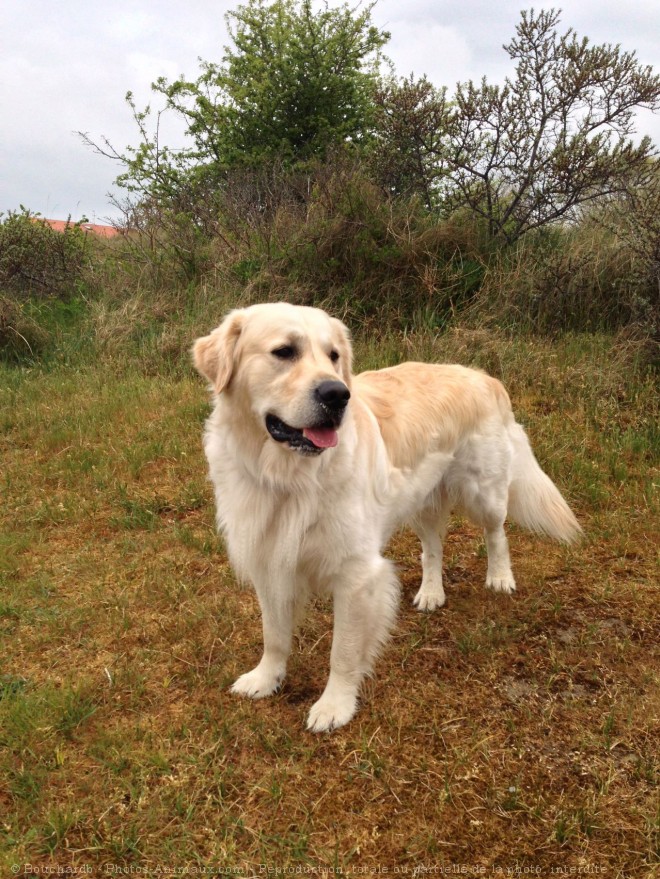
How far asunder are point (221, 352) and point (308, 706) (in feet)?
4.60

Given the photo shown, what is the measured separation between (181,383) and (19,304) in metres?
3.04

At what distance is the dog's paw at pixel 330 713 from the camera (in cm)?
225

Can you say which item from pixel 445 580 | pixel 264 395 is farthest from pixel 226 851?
pixel 445 580

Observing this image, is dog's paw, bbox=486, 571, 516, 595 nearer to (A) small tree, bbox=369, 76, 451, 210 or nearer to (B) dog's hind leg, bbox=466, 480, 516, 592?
(B) dog's hind leg, bbox=466, 480, 516, 592

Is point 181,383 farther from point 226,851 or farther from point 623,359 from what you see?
point 226,851

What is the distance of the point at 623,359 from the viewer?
5141 mm

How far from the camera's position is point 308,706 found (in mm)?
2373

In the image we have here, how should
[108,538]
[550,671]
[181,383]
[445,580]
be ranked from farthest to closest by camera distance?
[181,383], [108,538], [445,580], [550,671]

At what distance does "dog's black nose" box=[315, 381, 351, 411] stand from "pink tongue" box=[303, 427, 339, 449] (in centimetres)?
9

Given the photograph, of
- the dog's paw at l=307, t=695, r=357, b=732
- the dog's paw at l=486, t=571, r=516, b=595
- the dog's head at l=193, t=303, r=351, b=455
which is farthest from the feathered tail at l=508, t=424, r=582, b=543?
the dog's paw at l=307, t=695, r=357, b=732

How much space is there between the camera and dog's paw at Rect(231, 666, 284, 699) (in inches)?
95.0

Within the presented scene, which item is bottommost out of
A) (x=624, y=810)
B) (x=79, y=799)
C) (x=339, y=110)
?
(x=79, y=799)

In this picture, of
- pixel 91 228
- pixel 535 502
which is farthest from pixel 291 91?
pixel 535 502

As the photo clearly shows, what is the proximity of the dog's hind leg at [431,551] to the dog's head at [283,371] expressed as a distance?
107cm
